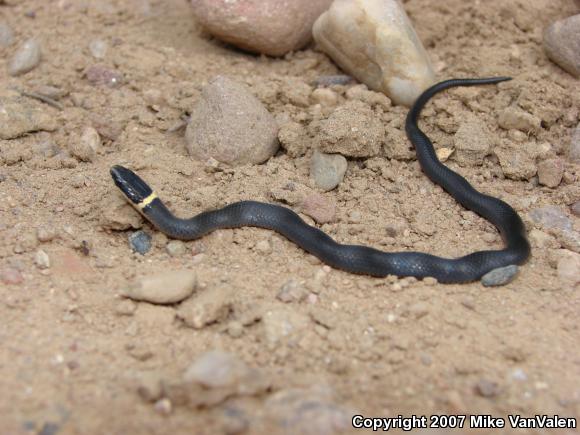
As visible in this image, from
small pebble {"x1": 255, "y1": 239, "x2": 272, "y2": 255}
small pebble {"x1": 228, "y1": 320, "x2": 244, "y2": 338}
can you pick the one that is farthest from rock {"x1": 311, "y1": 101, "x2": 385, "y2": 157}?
small pebble {"x1": 228, "y1": 320, "x2": 244, "y2": 338}

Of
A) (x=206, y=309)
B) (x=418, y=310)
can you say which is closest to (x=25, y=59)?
(x=206, y=309)

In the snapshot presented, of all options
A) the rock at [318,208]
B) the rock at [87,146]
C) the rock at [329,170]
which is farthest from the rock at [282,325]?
the rock at [87,146]

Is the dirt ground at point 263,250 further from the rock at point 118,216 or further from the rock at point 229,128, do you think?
the rock at point 229,128

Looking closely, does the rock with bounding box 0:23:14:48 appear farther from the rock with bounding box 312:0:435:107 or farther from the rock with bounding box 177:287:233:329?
the rock with bounding box 177:287:233:329

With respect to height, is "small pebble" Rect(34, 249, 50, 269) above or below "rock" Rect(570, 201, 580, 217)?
below

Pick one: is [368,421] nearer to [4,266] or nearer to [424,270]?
[424,270]

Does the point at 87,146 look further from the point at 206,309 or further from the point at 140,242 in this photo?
the point at 206,309

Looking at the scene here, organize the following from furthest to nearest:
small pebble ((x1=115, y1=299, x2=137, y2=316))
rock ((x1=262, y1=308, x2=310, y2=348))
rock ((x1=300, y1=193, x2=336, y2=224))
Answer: rock ((x1=300, y1=193, x2=336, y2=224)), small pebble ((x1=115, y1=299, x2=137, y2=316)), rock ((x1=262, y1=308, x2=310, y2=348))
